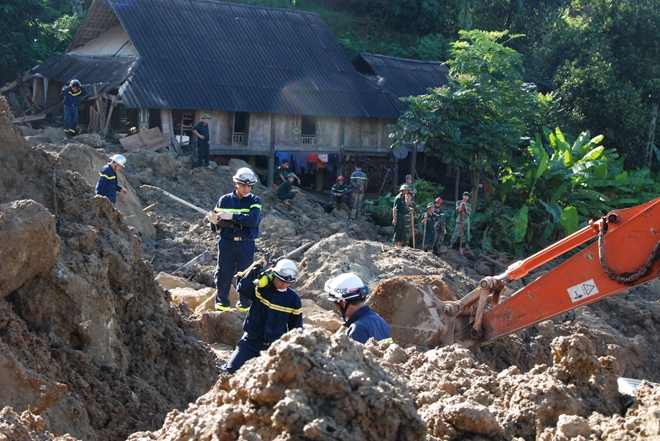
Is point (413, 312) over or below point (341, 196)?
over

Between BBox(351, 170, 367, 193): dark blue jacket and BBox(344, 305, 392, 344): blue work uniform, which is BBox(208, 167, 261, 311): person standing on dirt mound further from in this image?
BBox(351, 170, 367, 193): dark blue jacket

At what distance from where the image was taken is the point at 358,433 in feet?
14.4

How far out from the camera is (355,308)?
7.22 meters

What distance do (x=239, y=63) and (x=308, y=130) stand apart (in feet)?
10.6

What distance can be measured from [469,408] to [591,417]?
106 centimetres

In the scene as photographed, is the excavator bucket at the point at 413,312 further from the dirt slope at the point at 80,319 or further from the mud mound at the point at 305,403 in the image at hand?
the mud mound at the point at 305,403

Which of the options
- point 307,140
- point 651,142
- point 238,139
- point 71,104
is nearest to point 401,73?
point 307,140

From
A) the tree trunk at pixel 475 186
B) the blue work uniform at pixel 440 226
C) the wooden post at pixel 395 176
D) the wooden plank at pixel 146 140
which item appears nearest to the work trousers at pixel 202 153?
the wooden plank at pixel 146 140

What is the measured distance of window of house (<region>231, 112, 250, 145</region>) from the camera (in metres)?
26.0

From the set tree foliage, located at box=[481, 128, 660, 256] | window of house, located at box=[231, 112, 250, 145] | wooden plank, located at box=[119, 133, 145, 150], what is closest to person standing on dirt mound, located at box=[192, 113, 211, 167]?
wooden plank, located at box=[119, 133, 145, 150]

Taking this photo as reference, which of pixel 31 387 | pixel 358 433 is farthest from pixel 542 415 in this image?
pixel 31 387

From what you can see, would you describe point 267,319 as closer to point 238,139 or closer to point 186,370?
point 186,370

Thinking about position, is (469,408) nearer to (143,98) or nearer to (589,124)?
(143,98)

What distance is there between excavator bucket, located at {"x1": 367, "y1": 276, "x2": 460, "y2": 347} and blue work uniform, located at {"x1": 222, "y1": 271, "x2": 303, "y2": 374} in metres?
3.10
